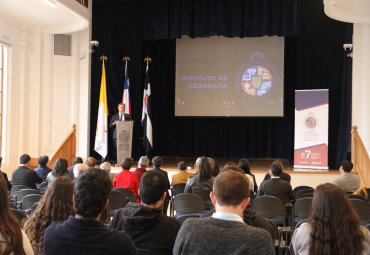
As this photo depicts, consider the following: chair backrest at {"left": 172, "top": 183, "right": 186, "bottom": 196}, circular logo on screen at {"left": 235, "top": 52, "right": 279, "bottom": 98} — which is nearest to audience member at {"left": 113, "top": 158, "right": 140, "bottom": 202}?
chair backrest at {"left": 172, "top": 183, "right": 186, "bottom": 196}

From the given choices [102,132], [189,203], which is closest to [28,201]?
[189,203]

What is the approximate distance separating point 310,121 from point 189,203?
6719mm

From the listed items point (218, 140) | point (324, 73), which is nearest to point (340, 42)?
point (324, 73)

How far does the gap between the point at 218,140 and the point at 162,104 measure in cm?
202

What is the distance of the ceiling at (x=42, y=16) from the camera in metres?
9.82

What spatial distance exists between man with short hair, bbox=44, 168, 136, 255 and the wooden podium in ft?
28.4

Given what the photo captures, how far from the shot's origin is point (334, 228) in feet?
8.09

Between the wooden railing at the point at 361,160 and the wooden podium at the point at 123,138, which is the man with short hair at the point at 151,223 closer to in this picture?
the wooden railing at the point at 361,160

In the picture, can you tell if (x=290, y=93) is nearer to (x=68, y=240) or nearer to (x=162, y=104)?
(x=162, y=104)

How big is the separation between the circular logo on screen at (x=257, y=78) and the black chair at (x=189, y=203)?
25.4ft

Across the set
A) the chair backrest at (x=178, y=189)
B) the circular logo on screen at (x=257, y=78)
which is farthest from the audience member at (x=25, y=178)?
the circular logo on screen at (x=257, y=78)

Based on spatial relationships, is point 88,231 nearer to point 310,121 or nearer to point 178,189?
point 178,189

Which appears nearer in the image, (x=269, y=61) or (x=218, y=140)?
(x=269, y=61)

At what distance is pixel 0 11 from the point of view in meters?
10.2
